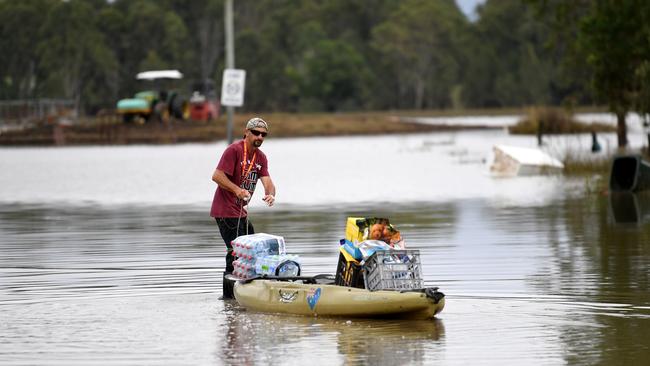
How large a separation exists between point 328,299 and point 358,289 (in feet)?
1.10

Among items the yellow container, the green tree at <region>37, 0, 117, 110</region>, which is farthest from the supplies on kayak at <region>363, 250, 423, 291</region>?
the green tree at <region>37, 0, 117, 110</region>

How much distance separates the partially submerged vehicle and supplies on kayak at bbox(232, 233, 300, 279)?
15 centimetres

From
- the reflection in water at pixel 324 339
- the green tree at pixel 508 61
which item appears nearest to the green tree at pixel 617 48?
the reflection in water at pixel 324 339

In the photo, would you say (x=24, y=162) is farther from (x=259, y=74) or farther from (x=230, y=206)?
(x=259, y=74)

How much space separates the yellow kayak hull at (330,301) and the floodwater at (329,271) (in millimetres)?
122

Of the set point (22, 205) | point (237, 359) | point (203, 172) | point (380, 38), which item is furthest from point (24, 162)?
point (380, 38)

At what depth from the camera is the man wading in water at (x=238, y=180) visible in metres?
15.3

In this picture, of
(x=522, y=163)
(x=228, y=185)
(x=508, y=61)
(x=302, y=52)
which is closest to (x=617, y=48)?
(x=522, y=163)

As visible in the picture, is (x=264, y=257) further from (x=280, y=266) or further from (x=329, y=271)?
(x=329, y=271)

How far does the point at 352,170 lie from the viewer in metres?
47.5

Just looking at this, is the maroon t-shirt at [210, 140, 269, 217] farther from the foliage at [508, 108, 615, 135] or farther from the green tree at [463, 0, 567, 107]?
the green tree at [463, 0, 567, 107]

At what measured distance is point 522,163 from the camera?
40156 millimetres

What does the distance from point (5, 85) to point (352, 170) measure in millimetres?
75487

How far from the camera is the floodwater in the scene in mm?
12492
